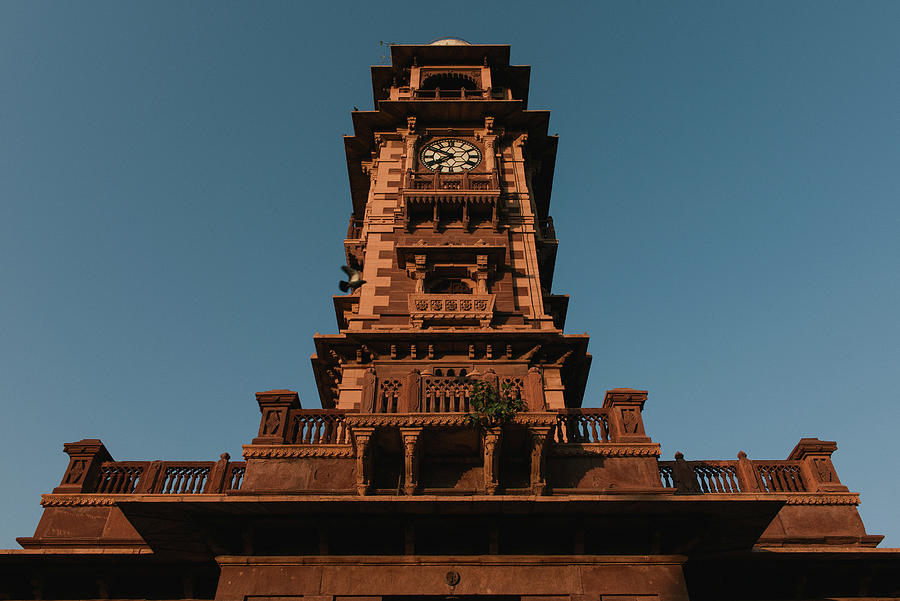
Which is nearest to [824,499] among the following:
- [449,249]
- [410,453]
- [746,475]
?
[746,475]

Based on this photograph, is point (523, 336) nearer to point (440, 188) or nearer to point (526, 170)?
point (440, 188)

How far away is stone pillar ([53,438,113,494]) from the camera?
16.3 metres

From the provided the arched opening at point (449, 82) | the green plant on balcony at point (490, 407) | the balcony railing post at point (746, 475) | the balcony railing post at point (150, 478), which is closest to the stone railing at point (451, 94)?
the arched opening at point (449, 82)

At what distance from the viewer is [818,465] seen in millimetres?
16484

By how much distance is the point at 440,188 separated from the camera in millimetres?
24750

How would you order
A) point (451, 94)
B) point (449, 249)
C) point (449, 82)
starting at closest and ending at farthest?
point (449, 249), point (451, 94), point (449, 82)

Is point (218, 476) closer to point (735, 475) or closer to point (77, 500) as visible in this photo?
point (77, 500)

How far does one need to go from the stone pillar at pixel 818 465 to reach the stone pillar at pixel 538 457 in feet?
21.5

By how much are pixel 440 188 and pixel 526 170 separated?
524 cm

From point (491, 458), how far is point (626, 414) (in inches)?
147

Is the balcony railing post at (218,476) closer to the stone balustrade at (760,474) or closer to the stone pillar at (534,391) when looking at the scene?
the stone pillar at (534,391)

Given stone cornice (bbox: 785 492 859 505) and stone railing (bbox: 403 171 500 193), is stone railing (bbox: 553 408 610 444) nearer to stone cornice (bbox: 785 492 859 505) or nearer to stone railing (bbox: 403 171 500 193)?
stone cornice (bbox: 785 492 859 505)

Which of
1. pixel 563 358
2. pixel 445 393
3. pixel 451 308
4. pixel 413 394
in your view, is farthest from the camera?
pixel 451 308

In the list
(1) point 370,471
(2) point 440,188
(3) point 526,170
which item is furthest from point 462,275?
(1) point 370,471
